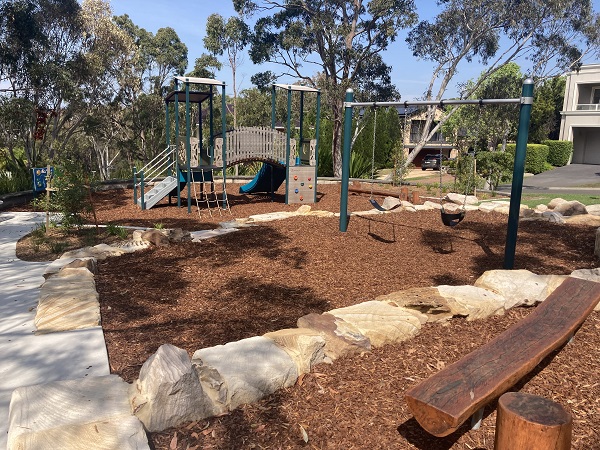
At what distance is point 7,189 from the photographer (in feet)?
37.6

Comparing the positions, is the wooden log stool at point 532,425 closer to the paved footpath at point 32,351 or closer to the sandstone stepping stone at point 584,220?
the paved footpath at point 32,351

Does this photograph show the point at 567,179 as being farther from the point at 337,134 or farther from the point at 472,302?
the point at 472,302

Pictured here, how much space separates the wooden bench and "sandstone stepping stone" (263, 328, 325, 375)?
81cm

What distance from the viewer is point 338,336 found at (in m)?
3.29

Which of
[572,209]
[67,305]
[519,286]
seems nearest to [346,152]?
[519,286]

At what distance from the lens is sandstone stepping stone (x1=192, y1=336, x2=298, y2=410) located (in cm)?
265

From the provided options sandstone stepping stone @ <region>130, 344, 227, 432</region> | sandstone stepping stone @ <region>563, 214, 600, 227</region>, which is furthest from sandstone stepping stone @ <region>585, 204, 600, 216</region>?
sandstone stepping stone @ <region>130, 344, 227, 432</region>

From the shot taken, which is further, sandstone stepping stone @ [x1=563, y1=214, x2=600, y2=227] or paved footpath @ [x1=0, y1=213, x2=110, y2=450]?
sandstone stepping stone @ [x1=563, y1=214, x2=600, y2=227]

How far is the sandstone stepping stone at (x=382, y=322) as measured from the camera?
134 inches

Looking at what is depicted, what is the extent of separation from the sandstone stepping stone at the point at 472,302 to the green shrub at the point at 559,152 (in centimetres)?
3317

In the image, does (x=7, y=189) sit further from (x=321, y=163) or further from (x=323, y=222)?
(x=321, y=163)

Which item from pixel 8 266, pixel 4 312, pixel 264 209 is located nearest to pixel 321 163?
pixel 264 209

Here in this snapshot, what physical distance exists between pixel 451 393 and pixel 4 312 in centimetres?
395

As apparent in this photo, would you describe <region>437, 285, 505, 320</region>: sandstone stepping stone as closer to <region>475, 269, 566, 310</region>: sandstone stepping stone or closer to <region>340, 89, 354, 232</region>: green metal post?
<region>475, 269, 566, 310</region>: sandstone stepping stone
